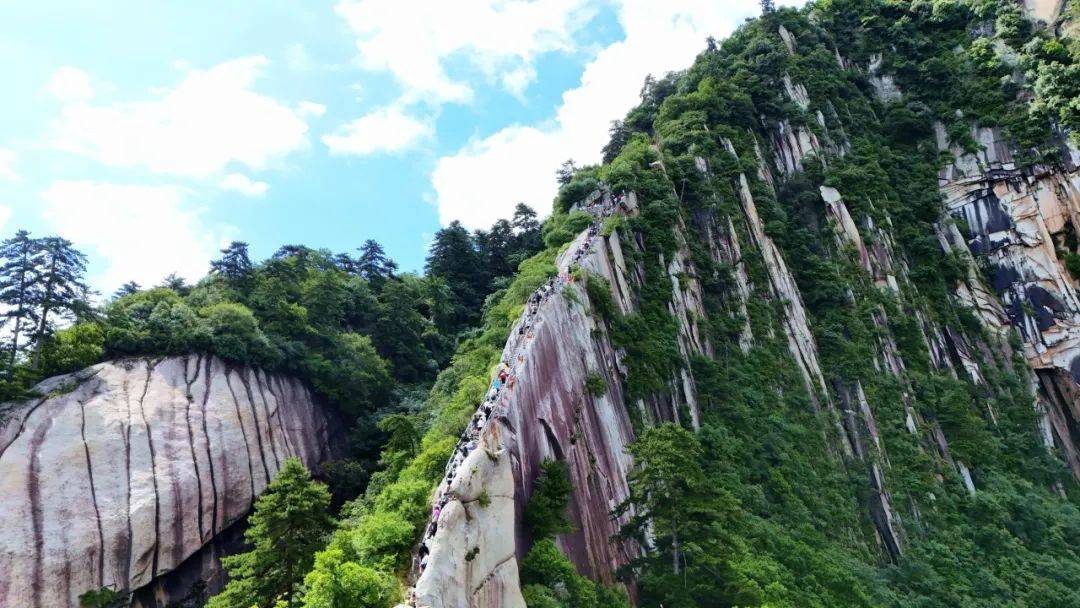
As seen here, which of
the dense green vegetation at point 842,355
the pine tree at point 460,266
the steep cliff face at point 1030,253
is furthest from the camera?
the pine tree at point 460,266

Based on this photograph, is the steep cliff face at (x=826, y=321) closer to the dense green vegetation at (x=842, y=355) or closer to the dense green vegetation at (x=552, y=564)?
the dense green vegetation at (x=842, y=355)

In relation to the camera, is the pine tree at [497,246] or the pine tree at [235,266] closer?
the pine tree at [235,266]

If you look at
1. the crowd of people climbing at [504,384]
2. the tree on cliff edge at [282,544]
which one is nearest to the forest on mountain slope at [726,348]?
the tree on cliff edge at [282,544]

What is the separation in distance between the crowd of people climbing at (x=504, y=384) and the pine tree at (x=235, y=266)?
16613 millimetres

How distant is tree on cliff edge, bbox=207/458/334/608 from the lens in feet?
51.2

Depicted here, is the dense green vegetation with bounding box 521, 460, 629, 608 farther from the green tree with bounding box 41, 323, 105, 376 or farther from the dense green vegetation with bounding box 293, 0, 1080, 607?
the green tree with bounding box 41, 323, 105, 376

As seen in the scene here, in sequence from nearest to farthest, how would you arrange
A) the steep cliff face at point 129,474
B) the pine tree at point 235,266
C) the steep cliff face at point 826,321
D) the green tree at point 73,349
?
the steep cliff face at point 129,474 → the steep cliff face at point 826,321 → the green tree at point 73,349 → the pine tree at point 235,266

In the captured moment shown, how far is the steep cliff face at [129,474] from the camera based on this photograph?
18.8 m

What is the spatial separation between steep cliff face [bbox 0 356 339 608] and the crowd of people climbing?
39.6 ft

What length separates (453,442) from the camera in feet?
55.0

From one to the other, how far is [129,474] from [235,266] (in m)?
13.3

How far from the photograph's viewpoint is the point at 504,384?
700 inches

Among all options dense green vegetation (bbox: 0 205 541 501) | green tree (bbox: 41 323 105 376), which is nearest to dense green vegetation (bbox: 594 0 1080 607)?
dense green vegetation (bbox: 0 205 541 501)

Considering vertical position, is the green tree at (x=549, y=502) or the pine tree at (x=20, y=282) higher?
the pine tree at (x=20, y=282)
